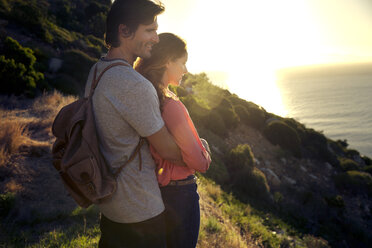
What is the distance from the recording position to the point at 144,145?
134 cm

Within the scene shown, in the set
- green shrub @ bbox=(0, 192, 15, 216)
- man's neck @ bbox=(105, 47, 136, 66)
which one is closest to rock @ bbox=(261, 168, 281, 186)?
green shrub @ bbox=(0, 192, 15, 216)

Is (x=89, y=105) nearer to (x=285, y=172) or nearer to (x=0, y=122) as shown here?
(x=0, y=122)

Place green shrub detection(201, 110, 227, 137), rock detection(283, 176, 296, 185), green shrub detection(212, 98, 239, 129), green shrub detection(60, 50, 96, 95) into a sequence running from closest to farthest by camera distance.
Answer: rock detection(283, 176, 296, 185), green shrub detection(201, 110, 227, 137), green shrub detection(60, 50, 96, 95), green shrub detection(212, 98, 239, 129)

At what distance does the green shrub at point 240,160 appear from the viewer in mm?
11394

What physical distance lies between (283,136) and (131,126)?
1783 centimetres

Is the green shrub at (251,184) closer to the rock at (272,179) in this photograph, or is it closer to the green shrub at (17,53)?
the rock at (272,179)

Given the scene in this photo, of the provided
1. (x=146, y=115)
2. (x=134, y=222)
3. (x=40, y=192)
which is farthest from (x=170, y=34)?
(x=40, y=192)

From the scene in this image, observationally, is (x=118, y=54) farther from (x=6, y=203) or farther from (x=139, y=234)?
(x=6, y=203)

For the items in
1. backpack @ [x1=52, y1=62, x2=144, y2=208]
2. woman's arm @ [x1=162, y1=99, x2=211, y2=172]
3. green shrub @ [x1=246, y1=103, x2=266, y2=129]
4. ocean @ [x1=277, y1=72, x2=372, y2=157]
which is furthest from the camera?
ocean @ [x1=277, y1=72, x2=372, y2=157]

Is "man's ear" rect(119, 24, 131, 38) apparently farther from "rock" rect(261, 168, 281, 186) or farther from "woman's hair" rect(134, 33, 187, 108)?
"rock" rect(261, 168, 281, 186)

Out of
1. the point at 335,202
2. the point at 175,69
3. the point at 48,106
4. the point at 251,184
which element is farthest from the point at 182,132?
the point at 335,202

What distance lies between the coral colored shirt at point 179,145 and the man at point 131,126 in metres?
0.06

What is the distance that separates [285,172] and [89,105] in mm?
15056

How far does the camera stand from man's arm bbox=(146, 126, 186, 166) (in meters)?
1.25
